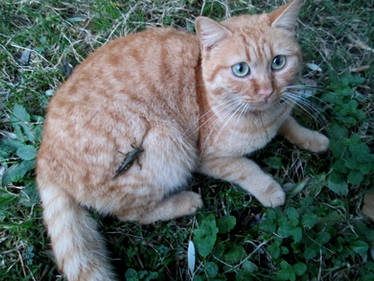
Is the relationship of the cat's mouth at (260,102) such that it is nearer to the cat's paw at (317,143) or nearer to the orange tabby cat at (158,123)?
the orange tabby cat at (158,123)

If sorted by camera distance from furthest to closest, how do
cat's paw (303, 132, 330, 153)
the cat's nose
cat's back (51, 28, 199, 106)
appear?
cat's paw (303, 132, 330, 153) < cat's back (51, 28, 199, 106) < the cat's nose

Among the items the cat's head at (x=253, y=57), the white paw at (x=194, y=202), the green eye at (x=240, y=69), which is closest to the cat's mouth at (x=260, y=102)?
the cat's head at (x=253, y=57)

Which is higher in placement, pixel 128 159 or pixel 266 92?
pixel 266 92

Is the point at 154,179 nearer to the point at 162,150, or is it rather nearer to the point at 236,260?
the point at 162,150

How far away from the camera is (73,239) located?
1945 mm

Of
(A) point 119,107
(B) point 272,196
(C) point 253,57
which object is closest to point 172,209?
(B) point 272,196

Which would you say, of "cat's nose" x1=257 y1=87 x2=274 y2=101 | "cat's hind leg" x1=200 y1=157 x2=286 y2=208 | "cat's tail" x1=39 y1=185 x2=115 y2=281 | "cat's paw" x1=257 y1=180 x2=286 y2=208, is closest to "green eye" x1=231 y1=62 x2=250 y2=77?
"cat's nose" x1=257 y1=87 x2=274 y2=101

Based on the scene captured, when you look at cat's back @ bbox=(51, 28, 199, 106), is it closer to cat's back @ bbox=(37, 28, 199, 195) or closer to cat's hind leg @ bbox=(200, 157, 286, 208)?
cat's back @ bbox=(37, 28, 199, 195)

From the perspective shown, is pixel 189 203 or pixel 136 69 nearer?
pixel 136 69

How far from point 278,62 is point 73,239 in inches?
62.7

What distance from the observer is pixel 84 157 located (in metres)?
1.95

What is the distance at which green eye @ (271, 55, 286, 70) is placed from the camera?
6.12 ft

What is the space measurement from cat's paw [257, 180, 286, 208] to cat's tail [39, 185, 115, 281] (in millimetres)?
1105

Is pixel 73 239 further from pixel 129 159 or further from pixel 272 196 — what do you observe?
pixel 272 196
